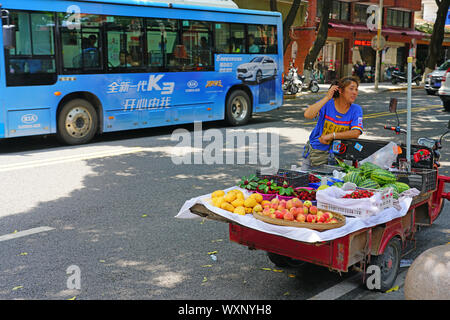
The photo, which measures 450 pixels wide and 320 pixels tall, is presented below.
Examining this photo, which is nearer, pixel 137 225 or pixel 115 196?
pixel 137 225

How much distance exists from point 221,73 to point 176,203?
8.21 m

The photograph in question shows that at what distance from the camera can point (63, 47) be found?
37.5 ft

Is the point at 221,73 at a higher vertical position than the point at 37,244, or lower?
higher

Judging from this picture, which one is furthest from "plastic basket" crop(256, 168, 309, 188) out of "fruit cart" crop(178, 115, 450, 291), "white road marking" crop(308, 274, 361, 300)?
"white road marking" crop(308, 274, 361, 300)

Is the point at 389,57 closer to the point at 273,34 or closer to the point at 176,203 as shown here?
the point at 273,34

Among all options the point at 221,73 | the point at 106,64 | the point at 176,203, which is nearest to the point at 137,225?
the point at 176,203

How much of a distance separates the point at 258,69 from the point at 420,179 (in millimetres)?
11334

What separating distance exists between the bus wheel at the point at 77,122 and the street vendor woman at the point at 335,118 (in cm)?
703

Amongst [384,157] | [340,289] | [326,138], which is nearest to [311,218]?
[340,289]

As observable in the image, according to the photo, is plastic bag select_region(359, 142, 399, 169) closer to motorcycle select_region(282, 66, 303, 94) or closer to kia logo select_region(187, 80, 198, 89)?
kia logo select_region(187, 80, 198, 89)

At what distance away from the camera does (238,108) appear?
611 inches

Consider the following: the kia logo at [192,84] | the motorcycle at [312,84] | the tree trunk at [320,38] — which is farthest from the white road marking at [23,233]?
the motorcycle at [312,84]

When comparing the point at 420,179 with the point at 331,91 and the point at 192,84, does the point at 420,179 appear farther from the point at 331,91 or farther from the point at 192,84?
the point at 192,84

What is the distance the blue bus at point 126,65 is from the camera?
428 inches
